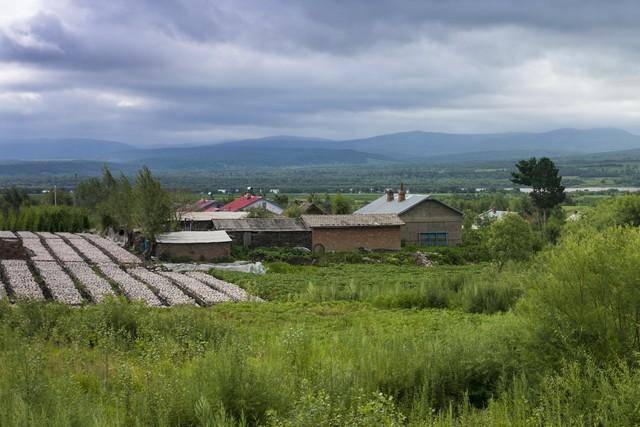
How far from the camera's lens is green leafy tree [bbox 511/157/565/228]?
56.1 m

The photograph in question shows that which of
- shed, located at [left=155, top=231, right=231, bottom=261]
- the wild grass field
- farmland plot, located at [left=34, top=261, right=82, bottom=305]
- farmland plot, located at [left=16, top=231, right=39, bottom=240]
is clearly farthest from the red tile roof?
the wild grass field

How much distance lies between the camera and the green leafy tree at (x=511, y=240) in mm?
34250

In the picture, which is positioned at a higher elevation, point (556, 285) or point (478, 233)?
point (556, 285)

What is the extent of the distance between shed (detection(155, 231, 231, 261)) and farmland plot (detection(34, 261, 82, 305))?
7371mm

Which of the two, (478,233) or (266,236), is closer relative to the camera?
(266,236)

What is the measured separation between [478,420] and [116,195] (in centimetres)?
4628

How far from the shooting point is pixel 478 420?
884 centimetres

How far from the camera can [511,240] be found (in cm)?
3425

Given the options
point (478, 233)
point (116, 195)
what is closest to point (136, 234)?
point (116, 195)

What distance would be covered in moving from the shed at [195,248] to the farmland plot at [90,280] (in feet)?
20.3

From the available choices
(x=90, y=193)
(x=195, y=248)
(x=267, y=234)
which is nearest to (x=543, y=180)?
(x=267, y=234)

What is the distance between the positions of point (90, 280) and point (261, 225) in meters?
18.0

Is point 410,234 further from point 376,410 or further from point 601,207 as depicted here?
point 376,410

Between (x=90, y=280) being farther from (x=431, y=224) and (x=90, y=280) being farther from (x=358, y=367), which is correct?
(x=431, y=224)
